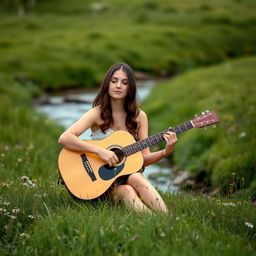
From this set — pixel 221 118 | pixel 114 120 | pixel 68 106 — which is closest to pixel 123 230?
pixel 114 120

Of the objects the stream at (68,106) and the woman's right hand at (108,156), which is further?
the stream at (68,106)

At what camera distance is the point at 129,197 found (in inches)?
180

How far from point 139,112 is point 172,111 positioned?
7585 mm

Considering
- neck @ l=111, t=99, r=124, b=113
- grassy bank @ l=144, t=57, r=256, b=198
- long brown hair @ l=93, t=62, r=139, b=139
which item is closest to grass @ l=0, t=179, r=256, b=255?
grassy bank @ l=144, t=57, r=256, b=198

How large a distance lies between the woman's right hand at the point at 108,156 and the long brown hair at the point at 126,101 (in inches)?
16.8

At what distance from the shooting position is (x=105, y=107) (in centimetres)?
533

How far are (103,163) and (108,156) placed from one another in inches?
4.9

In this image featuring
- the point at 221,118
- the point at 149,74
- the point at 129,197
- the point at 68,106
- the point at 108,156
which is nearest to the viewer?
the point at 129,197

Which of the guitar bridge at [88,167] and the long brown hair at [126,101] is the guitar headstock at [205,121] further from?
the guitar bridge at [88,167]

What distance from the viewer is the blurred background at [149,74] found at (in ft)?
27.4

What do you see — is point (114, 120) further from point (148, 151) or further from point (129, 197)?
point (129, 197)

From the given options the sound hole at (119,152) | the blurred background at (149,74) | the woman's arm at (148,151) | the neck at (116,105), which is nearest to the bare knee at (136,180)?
the sound hole at (119,152)

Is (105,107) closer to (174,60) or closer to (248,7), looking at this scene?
(174,60)

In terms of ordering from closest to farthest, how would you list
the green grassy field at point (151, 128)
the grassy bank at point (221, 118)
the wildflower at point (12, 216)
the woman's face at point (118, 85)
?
the green grassy field at point (151, 128)
the wildflower at point (12, 216)
the woman's face at point (118, 85)
the grassy bank at point (221, 118)
